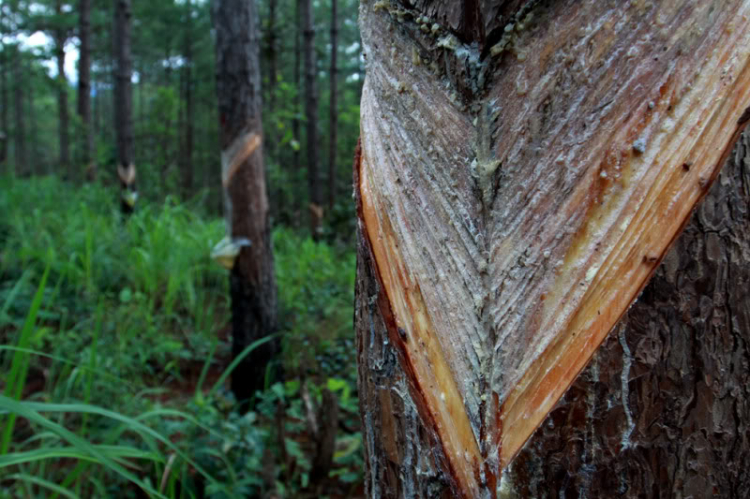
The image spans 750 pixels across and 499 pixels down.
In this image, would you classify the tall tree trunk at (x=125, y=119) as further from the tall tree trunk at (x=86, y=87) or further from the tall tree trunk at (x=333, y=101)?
the tall tree trunk at (x=333, y=101)

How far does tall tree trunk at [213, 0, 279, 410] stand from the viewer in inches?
133

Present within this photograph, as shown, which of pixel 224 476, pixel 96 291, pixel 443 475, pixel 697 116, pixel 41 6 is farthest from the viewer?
pixel 41 6

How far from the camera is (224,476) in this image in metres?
2.23

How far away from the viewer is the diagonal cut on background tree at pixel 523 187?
0.56 m

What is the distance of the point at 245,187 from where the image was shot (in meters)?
3.46

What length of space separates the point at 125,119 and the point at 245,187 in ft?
16.6

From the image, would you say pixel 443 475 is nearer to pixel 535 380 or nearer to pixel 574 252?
pixel 535 380

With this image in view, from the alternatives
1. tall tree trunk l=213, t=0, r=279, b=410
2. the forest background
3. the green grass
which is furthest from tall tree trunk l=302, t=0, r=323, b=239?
tall tree trunk l=213, t=0, r=279, b=410

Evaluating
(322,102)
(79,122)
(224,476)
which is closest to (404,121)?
(224,476)

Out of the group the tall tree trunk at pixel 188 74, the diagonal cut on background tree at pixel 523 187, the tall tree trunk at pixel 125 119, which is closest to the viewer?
the diagonal cut on background tree at pixel 523 187

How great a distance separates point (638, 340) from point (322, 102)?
22003 millimetres

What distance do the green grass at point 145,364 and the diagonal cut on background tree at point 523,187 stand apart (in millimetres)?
936

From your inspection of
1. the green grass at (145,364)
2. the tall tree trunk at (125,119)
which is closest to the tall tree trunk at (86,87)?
the tall tree trunk at (125,119)

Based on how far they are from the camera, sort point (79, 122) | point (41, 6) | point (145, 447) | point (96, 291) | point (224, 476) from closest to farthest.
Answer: point (224, 476), point (145, 447), point (96, 291), point (79, 122), point (41, 6)
